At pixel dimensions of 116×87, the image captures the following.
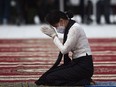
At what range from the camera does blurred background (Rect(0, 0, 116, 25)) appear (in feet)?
58.4

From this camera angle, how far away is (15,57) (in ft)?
35.2

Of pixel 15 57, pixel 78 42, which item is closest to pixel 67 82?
pixel 78 42

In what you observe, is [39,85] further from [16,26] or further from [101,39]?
[16,26]

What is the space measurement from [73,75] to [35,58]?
319cm

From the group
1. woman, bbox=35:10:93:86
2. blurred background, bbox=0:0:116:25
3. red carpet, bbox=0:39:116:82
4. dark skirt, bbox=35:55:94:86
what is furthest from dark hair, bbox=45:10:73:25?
blurred background, bbox=0:0:116:25

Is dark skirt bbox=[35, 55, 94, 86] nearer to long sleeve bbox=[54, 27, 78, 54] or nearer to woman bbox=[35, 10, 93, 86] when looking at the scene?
woman bbox=[35, 10, 93, 86]

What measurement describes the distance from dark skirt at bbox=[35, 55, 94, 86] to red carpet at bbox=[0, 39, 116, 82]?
2.75 ft

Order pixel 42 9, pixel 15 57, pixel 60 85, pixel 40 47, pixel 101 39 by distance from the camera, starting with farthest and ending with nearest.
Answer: pixel 42 9 < pixel 101 39 < pixel 40 47 < pixel 15 57 < pixel 60 85

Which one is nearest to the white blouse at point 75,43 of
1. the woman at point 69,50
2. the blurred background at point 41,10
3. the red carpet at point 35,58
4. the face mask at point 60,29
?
the woman at point 69,50

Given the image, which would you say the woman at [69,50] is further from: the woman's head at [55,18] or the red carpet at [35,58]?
the red carpet at [35,58]

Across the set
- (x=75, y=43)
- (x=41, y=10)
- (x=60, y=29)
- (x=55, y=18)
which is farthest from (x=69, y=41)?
(x=41, y=10)

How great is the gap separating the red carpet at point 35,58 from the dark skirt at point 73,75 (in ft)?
2.75

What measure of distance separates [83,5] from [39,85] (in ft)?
37.4

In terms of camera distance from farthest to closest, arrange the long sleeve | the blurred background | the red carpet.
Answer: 1. the blurred background
2. the red carpet
3. the long sleeve
